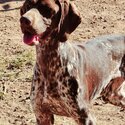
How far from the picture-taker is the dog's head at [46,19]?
3.85 m

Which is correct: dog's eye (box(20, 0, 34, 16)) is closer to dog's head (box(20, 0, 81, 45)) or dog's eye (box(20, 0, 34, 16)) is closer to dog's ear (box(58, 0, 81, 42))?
dog's head (box(20, 0, 81, 45))

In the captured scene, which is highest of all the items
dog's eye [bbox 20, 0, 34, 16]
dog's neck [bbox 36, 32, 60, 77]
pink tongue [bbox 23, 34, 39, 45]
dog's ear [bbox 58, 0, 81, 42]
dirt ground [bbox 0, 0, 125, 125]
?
dog's eye [bbox 20, 0, 34, 16]

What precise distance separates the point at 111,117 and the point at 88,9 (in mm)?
4665

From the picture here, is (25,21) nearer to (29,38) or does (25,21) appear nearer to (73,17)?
(29,38)

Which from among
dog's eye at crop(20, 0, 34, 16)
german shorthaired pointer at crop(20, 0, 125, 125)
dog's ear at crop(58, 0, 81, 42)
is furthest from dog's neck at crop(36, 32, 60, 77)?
dog's eye at crop(20, 0, 34, 16)

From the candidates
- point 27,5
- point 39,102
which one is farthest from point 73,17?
point 39,102

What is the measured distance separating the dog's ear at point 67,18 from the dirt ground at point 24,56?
2197mm

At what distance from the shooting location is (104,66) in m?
5.05

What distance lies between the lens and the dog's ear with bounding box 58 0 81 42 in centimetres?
409

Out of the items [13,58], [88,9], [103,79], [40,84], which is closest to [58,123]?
[103,79]

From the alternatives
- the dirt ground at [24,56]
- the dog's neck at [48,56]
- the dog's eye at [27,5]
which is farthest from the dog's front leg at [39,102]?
the dirt ground at [24,56]

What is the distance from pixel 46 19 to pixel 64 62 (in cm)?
63

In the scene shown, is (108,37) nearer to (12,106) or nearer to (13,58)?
(12,106)

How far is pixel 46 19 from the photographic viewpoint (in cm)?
395
